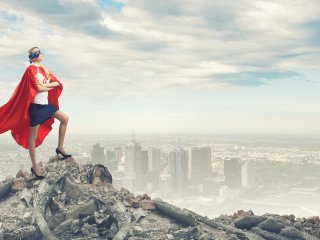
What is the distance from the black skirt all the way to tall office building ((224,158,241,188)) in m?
104

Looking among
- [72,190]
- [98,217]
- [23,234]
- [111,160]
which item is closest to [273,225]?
[98,217]

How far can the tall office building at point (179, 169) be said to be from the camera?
10212 centimetres

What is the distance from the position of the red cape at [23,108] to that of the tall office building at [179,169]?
92.1 metres

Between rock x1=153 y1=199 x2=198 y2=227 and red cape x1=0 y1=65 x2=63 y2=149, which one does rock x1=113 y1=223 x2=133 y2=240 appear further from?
red cape x1=0 y1=65 x2=63 y2=149

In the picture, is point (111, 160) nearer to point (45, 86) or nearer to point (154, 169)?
point (154, 169)

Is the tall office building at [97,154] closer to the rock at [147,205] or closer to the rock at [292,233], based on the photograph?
the rock at [147,205]

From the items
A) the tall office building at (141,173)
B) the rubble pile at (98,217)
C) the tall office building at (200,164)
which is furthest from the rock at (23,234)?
the tall office building at (200,164)

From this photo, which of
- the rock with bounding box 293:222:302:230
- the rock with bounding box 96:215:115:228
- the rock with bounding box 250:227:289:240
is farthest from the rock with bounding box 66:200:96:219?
the rock with bounding box 293:222:302:230

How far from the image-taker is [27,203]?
35.6 ft

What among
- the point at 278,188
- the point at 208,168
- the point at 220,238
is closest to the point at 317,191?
the point at 278,188

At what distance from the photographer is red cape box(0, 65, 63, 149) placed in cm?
922

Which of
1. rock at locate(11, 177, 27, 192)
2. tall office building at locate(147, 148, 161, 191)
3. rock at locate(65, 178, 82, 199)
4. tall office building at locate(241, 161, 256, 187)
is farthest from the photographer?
tall office building at locate(241, 161, 256, 187)

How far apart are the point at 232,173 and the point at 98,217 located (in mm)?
108374

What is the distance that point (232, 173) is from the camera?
11575cm
